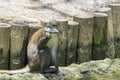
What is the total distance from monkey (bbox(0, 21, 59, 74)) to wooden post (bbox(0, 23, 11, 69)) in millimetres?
334

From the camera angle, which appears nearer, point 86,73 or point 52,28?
point 52,28

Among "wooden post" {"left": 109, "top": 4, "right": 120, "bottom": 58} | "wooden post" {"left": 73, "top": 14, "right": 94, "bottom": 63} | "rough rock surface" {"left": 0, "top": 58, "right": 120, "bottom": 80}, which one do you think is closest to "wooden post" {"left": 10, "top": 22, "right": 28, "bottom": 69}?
"rough rock surface" {"left": 0, "top": 58, "right": 120, "bottom": 80}

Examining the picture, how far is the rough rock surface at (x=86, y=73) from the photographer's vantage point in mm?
7301

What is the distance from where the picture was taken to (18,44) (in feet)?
25.0

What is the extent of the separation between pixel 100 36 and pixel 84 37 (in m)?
0.41

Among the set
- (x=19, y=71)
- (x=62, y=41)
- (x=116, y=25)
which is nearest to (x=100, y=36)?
(x=116, y=25)

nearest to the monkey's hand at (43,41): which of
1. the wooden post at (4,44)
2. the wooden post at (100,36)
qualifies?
the wooden post at (4,44)

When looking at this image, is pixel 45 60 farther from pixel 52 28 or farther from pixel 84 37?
pixel 84 37

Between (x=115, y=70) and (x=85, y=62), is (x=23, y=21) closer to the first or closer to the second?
(x=85, y=62)

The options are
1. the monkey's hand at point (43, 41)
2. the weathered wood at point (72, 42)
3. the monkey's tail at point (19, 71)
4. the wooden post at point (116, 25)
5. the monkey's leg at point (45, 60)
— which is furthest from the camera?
the wooden post at point (116, 25)

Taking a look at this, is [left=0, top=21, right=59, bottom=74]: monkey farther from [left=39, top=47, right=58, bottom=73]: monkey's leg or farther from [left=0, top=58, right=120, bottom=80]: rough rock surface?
[left=0, top=58, right=120, bottom=80]: rough rock surface

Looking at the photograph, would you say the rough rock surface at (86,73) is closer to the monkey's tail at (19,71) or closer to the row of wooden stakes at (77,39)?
the monkey's tail at (19,71)

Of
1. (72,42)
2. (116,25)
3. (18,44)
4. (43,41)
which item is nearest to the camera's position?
(43,41)

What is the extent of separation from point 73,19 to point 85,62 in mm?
867
